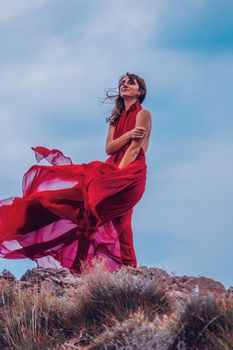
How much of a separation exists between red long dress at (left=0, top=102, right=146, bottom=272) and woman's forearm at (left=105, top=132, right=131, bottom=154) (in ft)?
1.15

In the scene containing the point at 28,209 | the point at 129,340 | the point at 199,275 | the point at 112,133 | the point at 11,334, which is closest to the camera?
the point at 129,340

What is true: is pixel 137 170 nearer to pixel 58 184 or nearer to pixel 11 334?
pixel 58 184

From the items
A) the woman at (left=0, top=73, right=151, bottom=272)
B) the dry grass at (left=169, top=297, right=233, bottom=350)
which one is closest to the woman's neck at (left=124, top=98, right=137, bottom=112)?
the woman at (left=0, top=73, right=151, bottom=272)

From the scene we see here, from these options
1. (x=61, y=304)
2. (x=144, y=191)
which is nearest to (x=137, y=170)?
(x=144, y=191)

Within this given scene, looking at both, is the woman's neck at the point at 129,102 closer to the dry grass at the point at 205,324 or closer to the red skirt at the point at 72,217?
the red skirt at the point at 72,217

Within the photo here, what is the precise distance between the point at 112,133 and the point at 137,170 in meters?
0.87

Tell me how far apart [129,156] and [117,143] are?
0.95 ft

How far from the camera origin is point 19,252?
14312 millimetres

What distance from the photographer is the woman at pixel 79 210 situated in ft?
46.1

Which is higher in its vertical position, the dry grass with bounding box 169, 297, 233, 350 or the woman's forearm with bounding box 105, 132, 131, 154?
the woman's forearm with bounding box 105, 132, 131, 154

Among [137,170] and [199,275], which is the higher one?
[137,170]

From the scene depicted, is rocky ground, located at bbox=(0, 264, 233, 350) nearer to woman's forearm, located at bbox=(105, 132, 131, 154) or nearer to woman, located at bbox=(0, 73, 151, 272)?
woman, located at bbox=(0, 73, 151, 272)

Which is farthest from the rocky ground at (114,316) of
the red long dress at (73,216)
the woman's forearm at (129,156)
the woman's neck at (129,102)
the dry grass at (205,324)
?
the woman's neck at (129,102)

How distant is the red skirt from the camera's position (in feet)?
46.1
